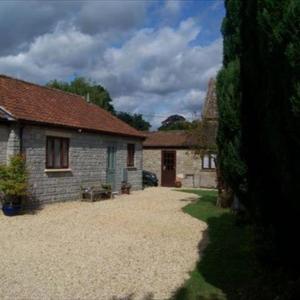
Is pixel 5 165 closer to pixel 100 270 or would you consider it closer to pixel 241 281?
pixel 100 270

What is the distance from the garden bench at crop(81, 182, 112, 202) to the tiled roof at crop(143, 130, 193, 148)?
37.6 ft

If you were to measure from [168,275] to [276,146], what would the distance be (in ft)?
12.1

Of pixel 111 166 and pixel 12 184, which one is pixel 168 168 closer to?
pixel 111 166

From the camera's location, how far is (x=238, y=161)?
716cm

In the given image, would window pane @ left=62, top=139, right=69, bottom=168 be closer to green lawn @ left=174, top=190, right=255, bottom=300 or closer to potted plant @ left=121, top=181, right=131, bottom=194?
potted plant @ left=121, top=181, right=131, bottom=194

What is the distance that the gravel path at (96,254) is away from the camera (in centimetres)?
707

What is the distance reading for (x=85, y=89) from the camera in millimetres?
59969

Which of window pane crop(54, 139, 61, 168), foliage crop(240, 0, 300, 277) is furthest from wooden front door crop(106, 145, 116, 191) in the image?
foliage crop(240, 0, 300, 277)

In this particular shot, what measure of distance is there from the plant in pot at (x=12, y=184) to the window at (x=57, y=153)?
112 inches

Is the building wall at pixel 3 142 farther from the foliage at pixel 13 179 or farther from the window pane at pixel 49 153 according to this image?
the window pane at pixel 49 153

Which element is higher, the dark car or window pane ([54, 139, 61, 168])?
window pane ([54, 139, 61, 168])

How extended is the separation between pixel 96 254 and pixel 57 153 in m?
10.0

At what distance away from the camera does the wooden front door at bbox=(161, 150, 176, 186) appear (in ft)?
109

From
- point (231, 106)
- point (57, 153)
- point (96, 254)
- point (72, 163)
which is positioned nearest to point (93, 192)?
point (72, 163)
